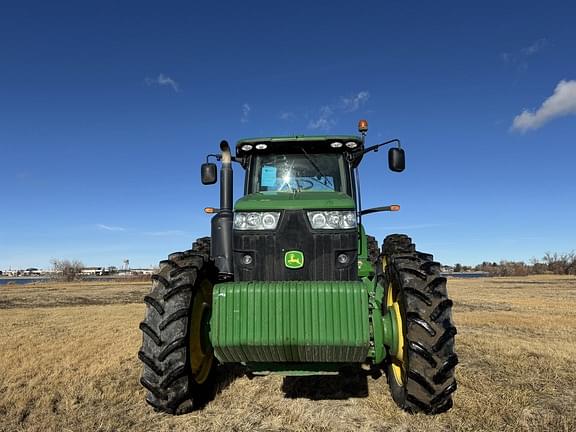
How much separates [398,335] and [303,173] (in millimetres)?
2368

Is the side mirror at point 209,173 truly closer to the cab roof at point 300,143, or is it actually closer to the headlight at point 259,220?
the cab roof at point 300,143

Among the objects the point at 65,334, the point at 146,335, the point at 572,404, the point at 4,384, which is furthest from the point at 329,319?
the point at 65,334

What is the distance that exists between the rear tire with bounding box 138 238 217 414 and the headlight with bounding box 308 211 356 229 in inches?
48.3

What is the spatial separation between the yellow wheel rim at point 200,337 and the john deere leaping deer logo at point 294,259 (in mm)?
913

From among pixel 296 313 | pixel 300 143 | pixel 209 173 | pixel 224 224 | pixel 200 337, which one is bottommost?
pixel 200 337

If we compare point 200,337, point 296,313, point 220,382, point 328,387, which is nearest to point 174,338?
point 200,337

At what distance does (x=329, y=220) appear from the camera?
14.9ft

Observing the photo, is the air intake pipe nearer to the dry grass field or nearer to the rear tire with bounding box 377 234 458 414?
the dry grass field

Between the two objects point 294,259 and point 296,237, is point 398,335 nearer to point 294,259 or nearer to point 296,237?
point 294,259

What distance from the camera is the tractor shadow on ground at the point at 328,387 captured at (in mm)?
4840

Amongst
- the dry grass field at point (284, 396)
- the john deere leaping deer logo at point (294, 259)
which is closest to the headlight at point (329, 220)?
the john deere leaping deer logo at point (294, 259)

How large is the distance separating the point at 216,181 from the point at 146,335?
253cm

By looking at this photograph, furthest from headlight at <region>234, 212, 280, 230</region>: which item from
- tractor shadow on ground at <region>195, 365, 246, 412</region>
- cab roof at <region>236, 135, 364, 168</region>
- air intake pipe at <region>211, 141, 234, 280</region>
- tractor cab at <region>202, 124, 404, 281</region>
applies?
tractor shadow on ground at <region>195, 365, 246, 412</region>

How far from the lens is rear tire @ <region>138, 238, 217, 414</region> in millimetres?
3951
